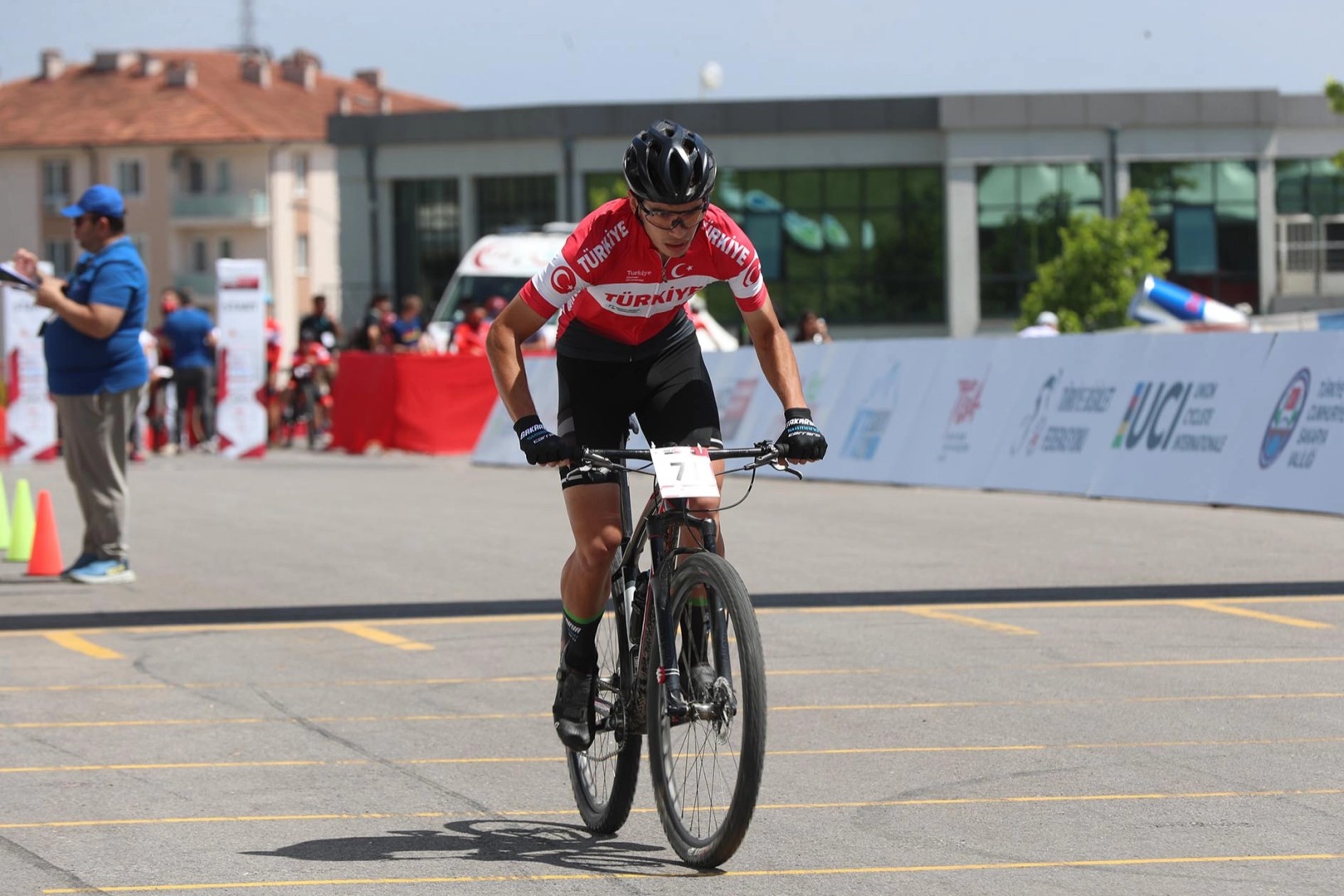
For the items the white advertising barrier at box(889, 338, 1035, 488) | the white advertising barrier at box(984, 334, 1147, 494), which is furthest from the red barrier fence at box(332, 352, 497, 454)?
the white advertising barrier at box(984, 334, 1147, 494)

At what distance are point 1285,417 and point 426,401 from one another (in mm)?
14195

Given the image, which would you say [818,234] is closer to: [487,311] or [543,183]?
[543,183]

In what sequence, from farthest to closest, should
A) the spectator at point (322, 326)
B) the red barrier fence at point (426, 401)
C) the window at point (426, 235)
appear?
the window at point (426, 235), the spectator at point (322, 326), the red barrier fence at point (426, 401)

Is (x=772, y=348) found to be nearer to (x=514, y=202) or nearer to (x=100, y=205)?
(x=100, y=205)

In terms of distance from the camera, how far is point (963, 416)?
19.0 meters

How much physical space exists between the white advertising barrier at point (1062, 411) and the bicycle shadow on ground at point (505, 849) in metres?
11.8

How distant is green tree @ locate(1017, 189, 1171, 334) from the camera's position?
5634 cm

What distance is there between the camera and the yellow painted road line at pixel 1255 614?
962 centimetres

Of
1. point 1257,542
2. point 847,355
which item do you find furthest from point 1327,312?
point 1257,542

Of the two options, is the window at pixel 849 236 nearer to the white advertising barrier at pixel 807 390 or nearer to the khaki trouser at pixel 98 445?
the white advertising barrier at pixel 807 390

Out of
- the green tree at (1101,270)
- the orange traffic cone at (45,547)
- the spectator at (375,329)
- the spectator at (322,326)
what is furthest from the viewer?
the green tree at (1101,270)

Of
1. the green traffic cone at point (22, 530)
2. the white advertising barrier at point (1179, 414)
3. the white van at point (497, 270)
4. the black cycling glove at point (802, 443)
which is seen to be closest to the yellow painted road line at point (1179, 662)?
the black cycling glove at point (802, 443)

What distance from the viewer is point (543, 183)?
217 ft

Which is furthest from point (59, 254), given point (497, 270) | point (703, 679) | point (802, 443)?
point (703, 679)
